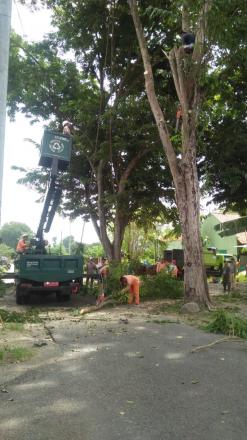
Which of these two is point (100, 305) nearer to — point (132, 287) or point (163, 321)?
point (132, 287)

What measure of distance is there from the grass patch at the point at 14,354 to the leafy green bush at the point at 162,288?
27.3 feet

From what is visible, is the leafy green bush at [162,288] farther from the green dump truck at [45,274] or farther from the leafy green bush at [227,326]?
the leafy green bush at [227,326]

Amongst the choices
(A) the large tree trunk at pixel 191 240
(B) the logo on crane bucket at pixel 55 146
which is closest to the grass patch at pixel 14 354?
(A) the large tree trunk at pixel 191 240

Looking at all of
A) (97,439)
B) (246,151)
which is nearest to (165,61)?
(246,151)

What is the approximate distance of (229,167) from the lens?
19188 millimetres

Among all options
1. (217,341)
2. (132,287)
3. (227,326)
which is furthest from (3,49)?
(132,287)

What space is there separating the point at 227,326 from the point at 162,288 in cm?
654

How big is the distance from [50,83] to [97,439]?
18.7 m

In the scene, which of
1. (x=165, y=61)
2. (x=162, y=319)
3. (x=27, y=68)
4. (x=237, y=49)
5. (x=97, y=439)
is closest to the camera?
(x=97, y=439)

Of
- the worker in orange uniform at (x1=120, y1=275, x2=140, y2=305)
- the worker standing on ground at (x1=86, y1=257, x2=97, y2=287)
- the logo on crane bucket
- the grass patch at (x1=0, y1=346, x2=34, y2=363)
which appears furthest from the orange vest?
the grass patch at (x1=0, y1=346, x2=34, y2=363)

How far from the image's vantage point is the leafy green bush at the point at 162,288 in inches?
619

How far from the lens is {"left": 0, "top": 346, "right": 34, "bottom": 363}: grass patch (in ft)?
23.2

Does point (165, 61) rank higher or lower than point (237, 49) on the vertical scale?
higher

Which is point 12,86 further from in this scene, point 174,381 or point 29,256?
point 174,381
